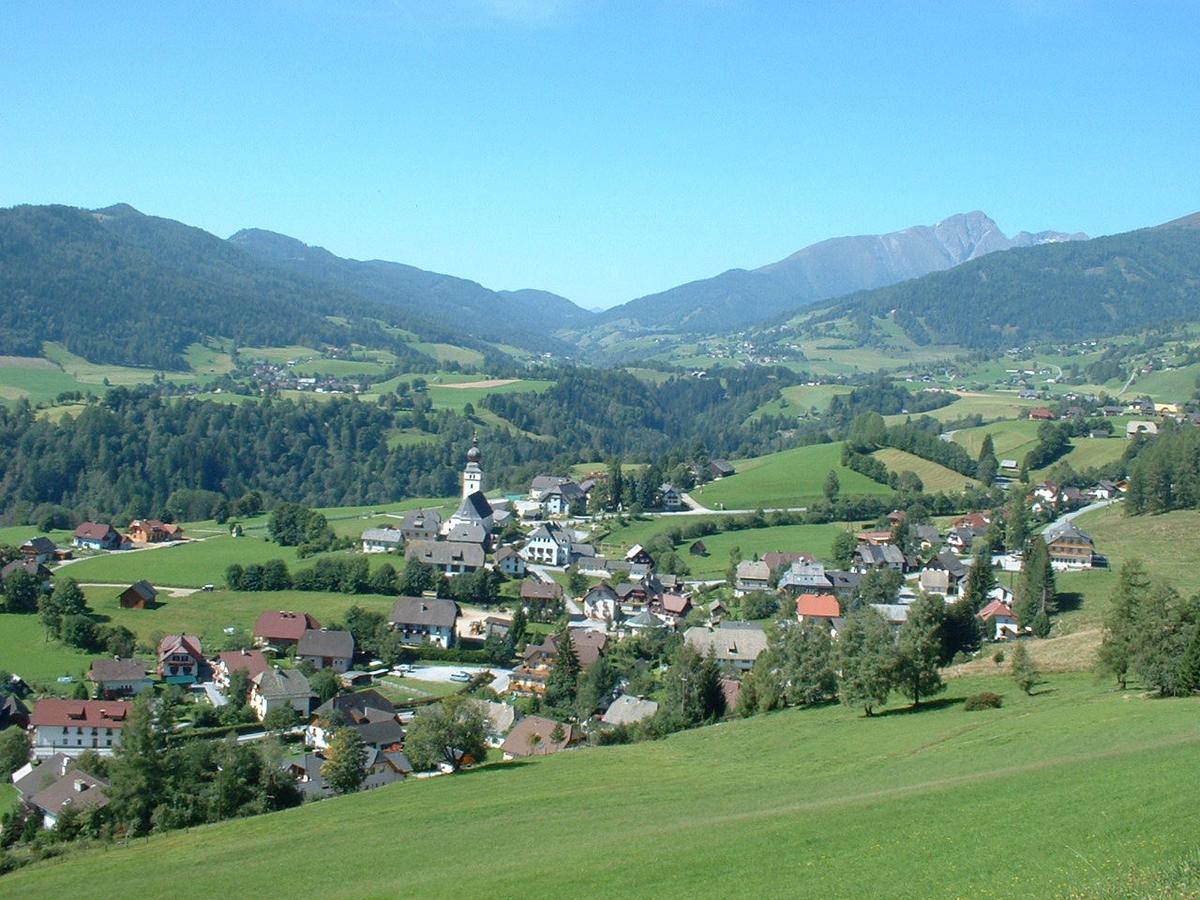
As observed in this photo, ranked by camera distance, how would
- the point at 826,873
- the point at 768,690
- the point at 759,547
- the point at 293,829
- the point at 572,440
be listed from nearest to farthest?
the point at 826,873
the point at 293,829
the point at 768,690
the point at 759,547
the point at 572,440

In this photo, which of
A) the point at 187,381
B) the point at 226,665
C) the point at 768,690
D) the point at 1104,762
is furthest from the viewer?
the point at 187,381

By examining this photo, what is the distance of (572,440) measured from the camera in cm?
14212

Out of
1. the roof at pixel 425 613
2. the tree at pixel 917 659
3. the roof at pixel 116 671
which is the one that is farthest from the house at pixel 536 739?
the roof at pixel 116 671

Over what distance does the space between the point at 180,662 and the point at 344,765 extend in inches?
683

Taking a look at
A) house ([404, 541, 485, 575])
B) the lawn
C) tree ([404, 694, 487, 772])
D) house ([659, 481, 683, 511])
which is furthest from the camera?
house ([659, 481, 683, 511])

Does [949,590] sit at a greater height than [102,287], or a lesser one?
lesser

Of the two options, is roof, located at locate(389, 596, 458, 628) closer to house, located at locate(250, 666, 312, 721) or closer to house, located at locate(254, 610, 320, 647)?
house, located at locate(254, 610, 320, 647)

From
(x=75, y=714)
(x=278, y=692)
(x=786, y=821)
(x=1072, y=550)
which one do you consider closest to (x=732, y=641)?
(x=278, y=692)

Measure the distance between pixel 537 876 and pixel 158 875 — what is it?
29.3 feet

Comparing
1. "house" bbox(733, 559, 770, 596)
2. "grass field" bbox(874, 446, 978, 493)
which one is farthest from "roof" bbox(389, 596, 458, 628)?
"grass field" bbox(874, 446, 978, 493)

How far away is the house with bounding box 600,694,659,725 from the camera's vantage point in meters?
38.7

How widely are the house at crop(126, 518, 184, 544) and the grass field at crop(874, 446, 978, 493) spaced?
54.1 m

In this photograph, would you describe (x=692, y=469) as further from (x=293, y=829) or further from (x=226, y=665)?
(x=293, y=829)

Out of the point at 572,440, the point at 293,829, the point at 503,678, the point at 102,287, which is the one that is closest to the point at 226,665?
the point at 503,678
